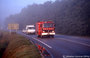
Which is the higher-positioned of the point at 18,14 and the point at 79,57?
the point at 18,14

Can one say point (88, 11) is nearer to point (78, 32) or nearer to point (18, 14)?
point (78, 32)

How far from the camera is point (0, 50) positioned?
26.8m

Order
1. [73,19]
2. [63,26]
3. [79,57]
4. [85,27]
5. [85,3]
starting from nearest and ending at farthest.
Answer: [79,57] → [85,27] → [85,3] → [73,19] → [63,26]

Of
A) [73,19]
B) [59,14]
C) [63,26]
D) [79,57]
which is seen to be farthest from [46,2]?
[79,57]

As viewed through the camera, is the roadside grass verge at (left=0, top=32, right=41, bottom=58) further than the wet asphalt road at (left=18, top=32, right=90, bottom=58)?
Yes

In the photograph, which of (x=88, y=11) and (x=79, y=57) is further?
(x=88, y=11)

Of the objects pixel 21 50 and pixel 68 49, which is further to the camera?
pixel 21 50

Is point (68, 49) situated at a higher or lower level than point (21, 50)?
higher

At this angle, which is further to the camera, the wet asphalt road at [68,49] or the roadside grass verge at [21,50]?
the roadside grass verge at [21,50]

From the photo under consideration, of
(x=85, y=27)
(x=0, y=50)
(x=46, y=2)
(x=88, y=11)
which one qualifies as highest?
(x=46, y=2)

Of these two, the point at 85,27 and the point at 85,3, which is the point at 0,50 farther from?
the point at 85,3

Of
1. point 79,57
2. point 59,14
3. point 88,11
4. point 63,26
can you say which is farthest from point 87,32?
point 79,57

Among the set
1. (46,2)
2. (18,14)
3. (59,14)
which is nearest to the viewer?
(59,14)

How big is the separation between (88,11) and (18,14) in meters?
95.9
